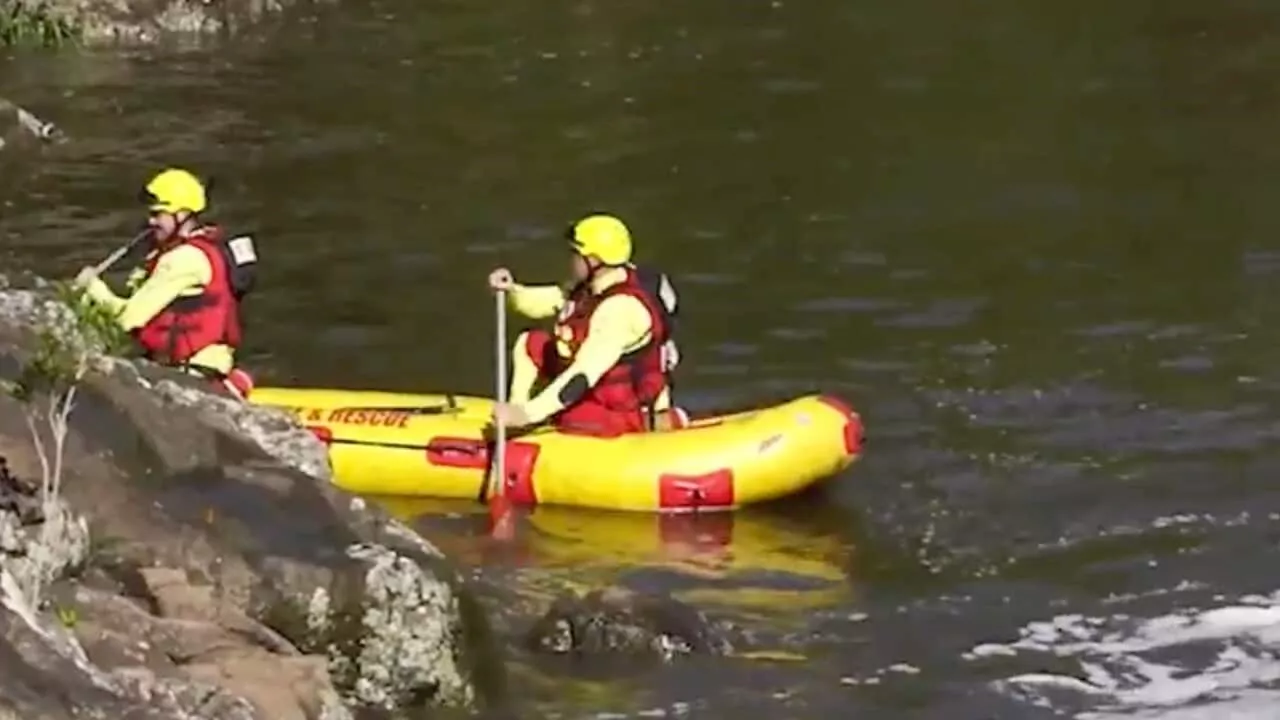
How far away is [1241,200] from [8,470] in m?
12.2

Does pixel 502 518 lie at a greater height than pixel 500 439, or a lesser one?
lesser

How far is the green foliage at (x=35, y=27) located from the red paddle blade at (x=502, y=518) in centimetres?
1637

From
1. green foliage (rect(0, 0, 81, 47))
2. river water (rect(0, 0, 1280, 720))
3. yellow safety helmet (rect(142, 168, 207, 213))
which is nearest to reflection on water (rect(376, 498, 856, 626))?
river water (rect(0, 0, 1280, 720))

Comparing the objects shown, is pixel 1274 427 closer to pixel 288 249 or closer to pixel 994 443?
pixel 994 443

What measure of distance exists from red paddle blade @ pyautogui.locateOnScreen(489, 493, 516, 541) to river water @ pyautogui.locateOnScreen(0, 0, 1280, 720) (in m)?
0.17

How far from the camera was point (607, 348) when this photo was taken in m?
12.0

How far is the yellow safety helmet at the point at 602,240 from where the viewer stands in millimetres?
12086

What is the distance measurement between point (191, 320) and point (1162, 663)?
510cm

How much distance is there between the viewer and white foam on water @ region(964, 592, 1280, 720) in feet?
29.4

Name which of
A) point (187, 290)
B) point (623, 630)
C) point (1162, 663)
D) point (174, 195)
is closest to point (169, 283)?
point (187, 290)

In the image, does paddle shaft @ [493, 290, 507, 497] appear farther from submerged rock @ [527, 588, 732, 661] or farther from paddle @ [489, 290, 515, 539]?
submerged rock @ [527, 588, 732, 661]

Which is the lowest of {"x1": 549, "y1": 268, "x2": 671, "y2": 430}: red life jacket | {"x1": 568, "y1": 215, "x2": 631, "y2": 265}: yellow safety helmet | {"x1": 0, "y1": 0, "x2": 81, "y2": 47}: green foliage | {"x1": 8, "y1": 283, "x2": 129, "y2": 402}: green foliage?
{"x1": 8, "y1": 283, "x2": 129, "y2": 402}: green foliage

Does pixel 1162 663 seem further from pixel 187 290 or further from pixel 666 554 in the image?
pixel 187 290

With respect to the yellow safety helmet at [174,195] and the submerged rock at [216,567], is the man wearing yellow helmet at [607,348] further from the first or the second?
the submerged rock at [216,567]
